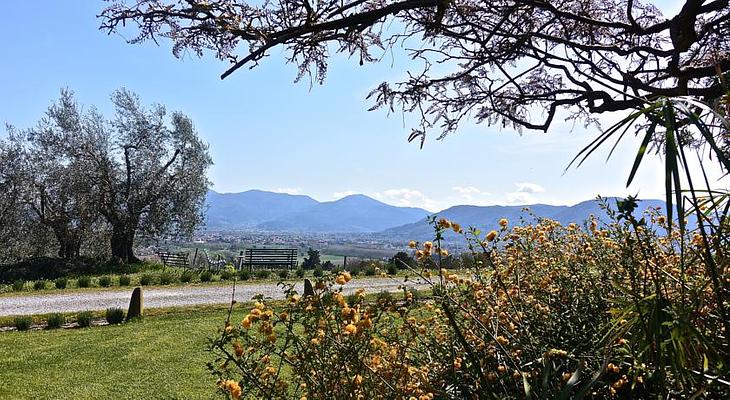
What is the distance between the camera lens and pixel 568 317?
69.7 inches

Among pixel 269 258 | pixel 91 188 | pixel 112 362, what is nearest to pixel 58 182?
pixel 91 188

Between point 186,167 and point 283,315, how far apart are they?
19948 millimetres

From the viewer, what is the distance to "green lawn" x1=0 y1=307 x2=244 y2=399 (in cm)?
449

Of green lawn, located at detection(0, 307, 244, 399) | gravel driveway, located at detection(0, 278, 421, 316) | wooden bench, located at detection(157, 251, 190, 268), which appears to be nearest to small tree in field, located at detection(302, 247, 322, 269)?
wooden bench, located at detection(157, 251, 190, 268)

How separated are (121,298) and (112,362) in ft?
18.2

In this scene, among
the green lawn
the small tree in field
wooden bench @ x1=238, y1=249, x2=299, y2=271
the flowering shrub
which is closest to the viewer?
the flowering shrub

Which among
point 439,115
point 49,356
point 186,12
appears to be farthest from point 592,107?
point 49,356

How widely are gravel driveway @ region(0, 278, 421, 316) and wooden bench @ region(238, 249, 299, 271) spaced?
5449mm

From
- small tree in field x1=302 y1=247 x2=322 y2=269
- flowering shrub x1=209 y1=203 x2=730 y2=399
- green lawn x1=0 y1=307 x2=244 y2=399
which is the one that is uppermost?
flowering shrub x1=209 y1=203 x2=730 y2=399

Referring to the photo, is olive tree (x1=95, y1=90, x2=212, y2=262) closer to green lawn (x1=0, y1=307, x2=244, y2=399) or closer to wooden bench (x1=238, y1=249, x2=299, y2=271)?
wooden bench (x1=238, y1=249, x2=299, y2=271)

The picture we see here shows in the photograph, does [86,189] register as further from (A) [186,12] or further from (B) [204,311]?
(A) [186,12]

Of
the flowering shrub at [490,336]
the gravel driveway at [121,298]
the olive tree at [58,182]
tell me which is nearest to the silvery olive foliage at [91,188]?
the olive tree at [58,182]

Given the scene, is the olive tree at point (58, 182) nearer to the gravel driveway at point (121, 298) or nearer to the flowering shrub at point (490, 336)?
the gravel driveway at point (121, 298)

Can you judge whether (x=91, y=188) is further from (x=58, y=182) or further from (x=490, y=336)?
(x=490, y=336)
